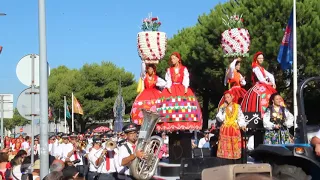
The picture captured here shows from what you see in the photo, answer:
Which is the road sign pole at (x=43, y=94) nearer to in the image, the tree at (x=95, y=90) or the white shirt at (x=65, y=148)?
the white shirt at (x=65, y=148)

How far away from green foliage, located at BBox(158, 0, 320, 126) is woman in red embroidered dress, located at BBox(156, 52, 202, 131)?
1374 cm

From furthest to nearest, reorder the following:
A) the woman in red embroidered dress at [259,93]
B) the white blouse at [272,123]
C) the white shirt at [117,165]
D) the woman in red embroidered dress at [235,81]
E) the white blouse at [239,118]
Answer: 1. the woman in red embroidered dress at [235,81]
2. the woman in red embroidered dress at [259,93]
3. the white blouse at [239,118]
4. the white blouse at [272,123]
5. the white shirt at [117,165]

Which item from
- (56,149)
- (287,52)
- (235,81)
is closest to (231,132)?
(235,81)

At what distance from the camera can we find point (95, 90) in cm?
6469

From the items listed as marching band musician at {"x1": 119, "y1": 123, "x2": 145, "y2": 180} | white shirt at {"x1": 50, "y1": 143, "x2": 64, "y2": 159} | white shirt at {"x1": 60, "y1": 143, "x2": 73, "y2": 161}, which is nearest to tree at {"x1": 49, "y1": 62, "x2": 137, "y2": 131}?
white shirt at {"x1": 50, "y1": 143, "x2": 64, "y2": 159}

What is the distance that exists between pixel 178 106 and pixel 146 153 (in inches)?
198

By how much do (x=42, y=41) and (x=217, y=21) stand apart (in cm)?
2167

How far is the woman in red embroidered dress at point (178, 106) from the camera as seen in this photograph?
13.3 metres

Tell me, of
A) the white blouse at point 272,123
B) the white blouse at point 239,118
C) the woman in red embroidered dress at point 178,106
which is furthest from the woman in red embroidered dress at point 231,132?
the woman in red embroidered dress at point 178,106

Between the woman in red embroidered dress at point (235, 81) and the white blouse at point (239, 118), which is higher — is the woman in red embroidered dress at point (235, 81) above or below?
above

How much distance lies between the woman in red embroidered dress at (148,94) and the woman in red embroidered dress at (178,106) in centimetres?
50

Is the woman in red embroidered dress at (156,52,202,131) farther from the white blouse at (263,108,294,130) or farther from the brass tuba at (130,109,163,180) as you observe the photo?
the brass tuba at (130,109,163,180)

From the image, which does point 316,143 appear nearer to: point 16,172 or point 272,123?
point 272,123

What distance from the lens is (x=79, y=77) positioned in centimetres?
6644
